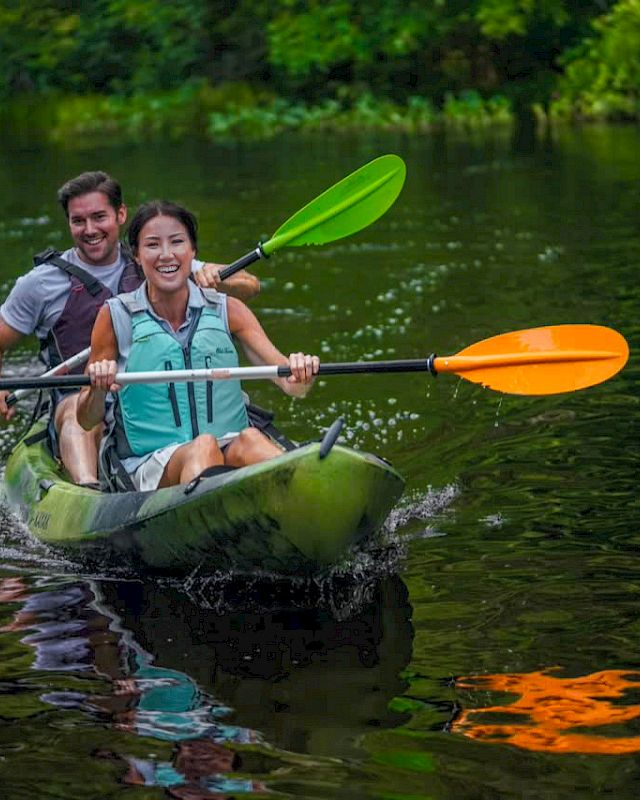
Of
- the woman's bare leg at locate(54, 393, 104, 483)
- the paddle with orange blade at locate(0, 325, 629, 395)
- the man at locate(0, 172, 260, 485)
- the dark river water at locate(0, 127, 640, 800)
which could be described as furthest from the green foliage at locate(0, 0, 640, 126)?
the paddle with orange blade at locate(0, 325, 629, 395)

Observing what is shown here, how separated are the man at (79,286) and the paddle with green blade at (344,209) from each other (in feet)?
0.71

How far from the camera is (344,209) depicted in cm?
607

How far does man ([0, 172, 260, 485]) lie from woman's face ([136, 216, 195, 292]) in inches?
31.8

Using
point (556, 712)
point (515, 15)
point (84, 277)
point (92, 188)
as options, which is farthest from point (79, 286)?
point (515, 15)

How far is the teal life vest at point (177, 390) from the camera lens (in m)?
5.02

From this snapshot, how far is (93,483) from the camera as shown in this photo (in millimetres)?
5621

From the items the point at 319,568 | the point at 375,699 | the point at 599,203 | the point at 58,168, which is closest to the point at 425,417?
the point at 319,568

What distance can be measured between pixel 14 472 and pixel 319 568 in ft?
6.02

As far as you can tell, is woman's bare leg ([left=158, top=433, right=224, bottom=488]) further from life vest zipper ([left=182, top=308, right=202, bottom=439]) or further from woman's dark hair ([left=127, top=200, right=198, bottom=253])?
woman's dark hair ([left=127, top=200, right=198, bottom=253])

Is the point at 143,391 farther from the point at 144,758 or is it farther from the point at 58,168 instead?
the point at 58,168

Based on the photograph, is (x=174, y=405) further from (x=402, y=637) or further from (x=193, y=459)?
(x=402, y=637)

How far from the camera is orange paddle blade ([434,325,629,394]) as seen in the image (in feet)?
16.3

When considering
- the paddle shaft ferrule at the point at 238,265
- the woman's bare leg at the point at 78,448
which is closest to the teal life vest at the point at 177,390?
the woman's bare leg at the point at 78,448

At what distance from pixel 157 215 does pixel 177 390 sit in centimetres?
56
